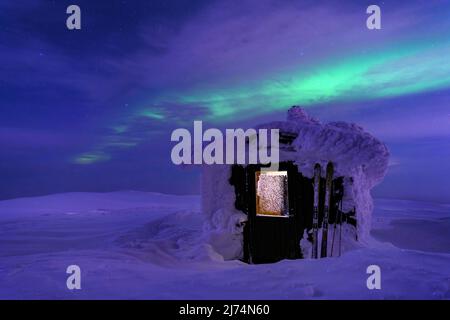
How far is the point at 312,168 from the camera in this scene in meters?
10.2

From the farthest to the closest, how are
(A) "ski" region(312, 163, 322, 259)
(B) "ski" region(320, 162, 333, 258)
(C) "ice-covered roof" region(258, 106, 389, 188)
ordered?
(A) "ski" region(312, 163, 322, 259)
(B) "ski" region(320, 162, 333, 258)
(C) "ice-covered roof" region(258, 106, 389, 188)

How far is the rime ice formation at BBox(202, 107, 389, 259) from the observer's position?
31.9 feet

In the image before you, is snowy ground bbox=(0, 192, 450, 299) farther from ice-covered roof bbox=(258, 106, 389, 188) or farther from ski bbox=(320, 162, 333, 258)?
ice-covered roof bbox=(258, 106, 389, 188)

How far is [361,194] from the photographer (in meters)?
10.6

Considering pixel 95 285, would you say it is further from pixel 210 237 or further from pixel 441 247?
pixel 441 247

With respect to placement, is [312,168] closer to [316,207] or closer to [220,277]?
[316,207]

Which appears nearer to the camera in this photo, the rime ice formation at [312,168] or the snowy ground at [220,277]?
the snowy ground at [220,277]

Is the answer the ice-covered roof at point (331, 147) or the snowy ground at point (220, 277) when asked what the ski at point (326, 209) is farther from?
the snowy ground at point (220, 277)

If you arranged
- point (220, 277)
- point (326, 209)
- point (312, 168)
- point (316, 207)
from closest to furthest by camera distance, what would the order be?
point (220, 277) → point (326, 209) → point (316, 207) → point (312, 168)

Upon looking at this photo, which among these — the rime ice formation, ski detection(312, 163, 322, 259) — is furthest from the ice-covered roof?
ski detection(312, 163, 322, 259)

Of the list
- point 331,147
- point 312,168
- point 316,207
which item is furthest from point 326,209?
point 331,147

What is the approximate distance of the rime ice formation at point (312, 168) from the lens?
9.73 metres

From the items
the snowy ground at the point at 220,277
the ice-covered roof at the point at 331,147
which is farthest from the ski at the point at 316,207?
the snowy ground at the point at 220,277
